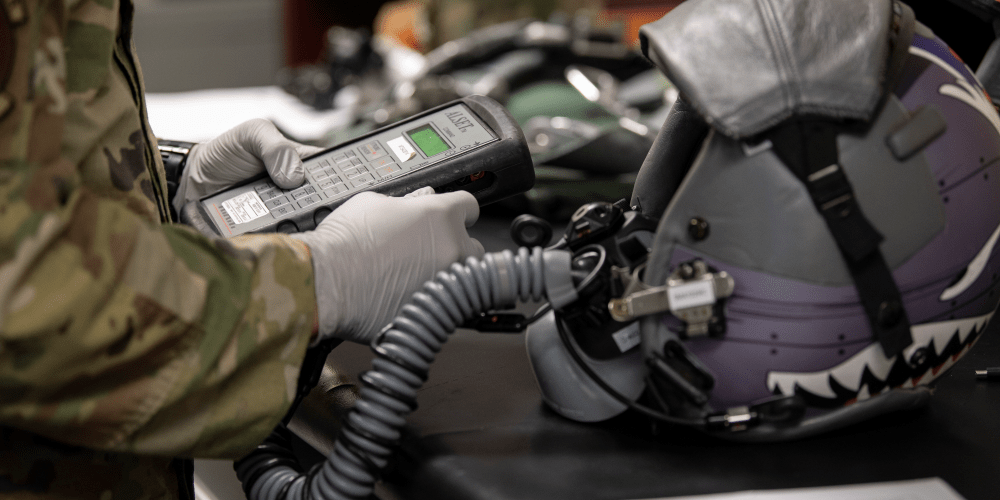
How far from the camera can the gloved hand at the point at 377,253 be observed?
0.50m

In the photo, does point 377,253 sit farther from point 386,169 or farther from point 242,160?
point 242,160

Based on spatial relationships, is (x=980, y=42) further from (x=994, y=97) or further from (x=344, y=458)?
(x=344, y=458)

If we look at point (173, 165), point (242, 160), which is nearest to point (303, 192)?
point (242, 160)

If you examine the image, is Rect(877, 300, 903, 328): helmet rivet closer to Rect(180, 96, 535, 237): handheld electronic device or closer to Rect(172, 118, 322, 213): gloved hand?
Rect(180, 96, 535, 237): handheld electronic device

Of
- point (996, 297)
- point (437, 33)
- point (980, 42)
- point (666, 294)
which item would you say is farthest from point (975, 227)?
point (437, 33)

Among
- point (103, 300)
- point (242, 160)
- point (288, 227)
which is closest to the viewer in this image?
point (103, 300)

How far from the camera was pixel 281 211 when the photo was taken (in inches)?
24.9

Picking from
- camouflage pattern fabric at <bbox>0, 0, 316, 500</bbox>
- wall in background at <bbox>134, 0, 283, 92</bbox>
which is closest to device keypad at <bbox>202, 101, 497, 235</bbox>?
camouflage pattern fabric at <bbox>0, 0, 316, 500</bbox>

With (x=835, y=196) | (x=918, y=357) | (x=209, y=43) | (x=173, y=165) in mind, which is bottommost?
(x=209, y=43)

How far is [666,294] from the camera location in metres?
0.43

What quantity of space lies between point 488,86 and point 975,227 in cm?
146

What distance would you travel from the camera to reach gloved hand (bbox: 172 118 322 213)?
663 millimetres

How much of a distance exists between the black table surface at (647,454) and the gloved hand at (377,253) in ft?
0.31

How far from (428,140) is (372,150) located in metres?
0.06
